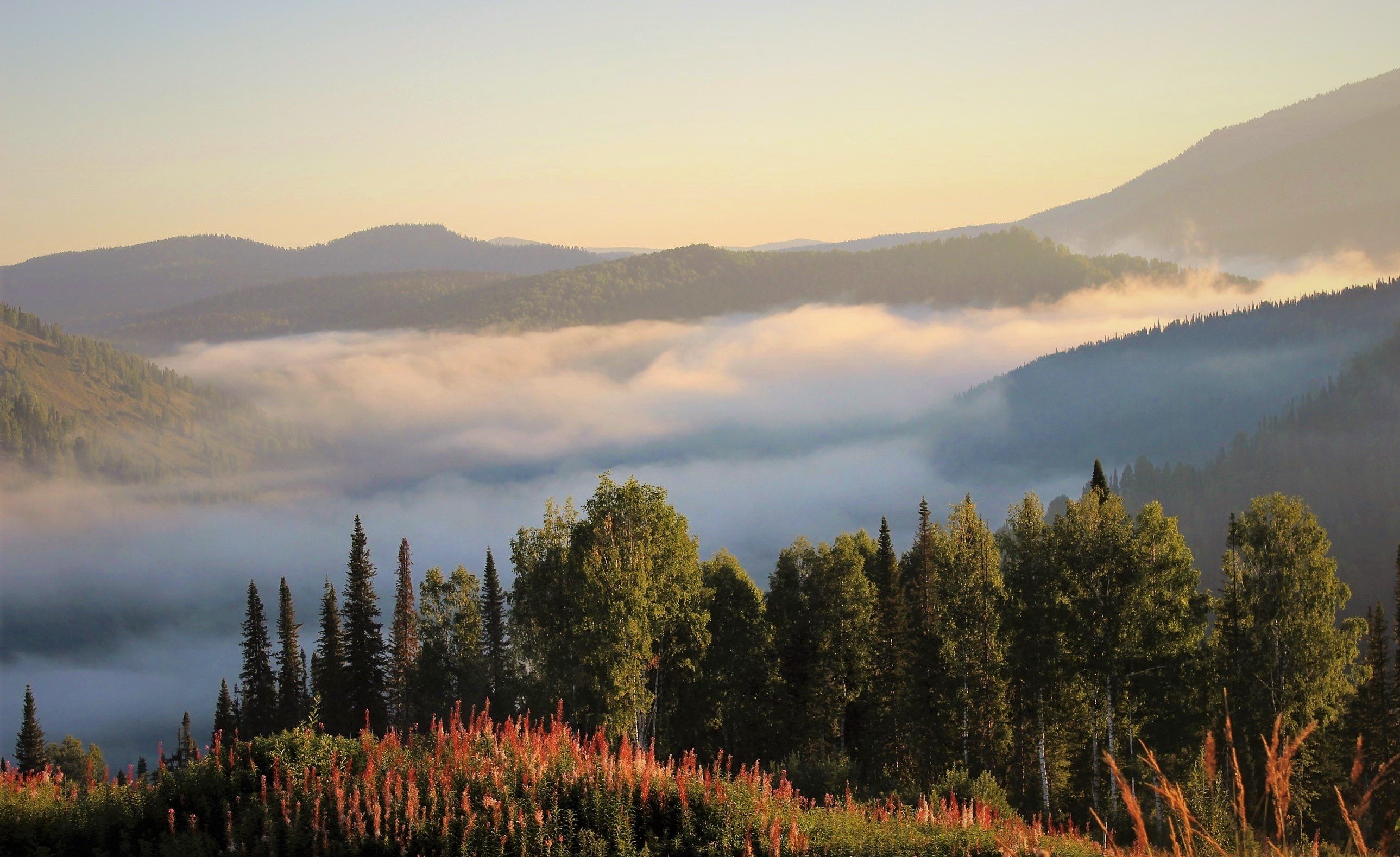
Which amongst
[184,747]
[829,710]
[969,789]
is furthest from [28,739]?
[969,789]

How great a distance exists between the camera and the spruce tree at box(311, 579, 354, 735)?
5991cm

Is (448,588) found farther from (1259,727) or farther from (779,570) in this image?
(1259,727)

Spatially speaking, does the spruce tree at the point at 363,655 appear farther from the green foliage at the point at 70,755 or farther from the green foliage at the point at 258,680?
the green foliage at the point at 70,755

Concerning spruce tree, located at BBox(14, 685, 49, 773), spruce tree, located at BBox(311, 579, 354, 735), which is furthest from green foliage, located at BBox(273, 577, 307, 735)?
spruce tree, located at BBox(14, 685, 49, 773)

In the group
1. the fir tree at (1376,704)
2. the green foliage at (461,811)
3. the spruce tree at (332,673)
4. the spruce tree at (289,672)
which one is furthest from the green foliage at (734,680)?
the green foliage at (461,811)

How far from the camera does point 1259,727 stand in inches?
1276

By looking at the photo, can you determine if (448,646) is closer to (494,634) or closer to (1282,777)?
(494,634)

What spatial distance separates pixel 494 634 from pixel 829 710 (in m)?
30.2

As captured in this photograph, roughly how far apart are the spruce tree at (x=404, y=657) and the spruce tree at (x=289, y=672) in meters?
5.38

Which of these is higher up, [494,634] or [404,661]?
[494,634]

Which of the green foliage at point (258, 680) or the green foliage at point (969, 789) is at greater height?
the green foliage at point (969, 789)

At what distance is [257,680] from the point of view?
236 feet

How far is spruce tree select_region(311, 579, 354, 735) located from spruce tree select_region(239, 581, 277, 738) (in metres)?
4.64

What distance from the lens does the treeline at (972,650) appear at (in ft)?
107
